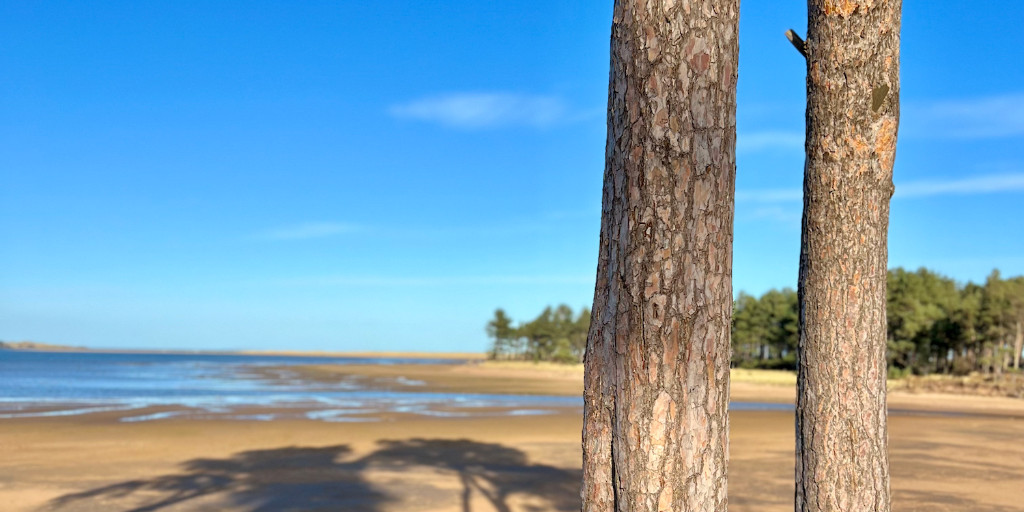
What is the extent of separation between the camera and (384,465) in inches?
498

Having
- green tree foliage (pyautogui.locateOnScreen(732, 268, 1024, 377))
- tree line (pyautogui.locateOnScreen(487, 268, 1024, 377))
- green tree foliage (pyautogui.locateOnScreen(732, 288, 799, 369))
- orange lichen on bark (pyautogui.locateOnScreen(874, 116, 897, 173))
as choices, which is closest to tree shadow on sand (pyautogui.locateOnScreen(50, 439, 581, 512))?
orange lichen on bark (pyautogui.locateOnScreen(874, 116, 897, 173))

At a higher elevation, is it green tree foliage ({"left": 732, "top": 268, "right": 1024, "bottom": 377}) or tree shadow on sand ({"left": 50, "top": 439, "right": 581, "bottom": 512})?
green tree foliage ({"left": 732, "top": 268, "right": 1024, "bottom": 377})

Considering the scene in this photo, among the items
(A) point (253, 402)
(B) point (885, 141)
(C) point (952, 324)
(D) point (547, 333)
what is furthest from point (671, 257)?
(D) point (547, 333)

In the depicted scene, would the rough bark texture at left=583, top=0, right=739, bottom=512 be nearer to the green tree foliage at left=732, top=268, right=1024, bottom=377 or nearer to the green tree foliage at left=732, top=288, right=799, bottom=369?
the green tree foliage at left=732, top=268, right=1024, bottom=377

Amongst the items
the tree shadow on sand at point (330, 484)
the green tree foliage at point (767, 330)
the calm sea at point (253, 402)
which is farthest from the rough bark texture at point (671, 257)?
the green tree foliage at point (767, 330)

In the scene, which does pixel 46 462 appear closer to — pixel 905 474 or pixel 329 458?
pixel 329 458

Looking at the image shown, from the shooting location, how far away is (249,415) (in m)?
21.4

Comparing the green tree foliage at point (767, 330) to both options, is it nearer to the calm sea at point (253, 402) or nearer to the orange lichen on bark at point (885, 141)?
the calm sea at point (253, 402)

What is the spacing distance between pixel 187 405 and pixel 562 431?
12.7 metres

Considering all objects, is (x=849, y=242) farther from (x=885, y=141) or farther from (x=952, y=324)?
(x=952, y=324)

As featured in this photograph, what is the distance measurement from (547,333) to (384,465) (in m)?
81.0

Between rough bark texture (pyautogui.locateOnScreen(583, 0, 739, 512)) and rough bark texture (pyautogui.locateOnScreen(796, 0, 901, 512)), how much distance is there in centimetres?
219

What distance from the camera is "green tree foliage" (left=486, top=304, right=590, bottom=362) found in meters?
91.8

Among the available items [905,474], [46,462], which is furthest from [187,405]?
[905,474]
